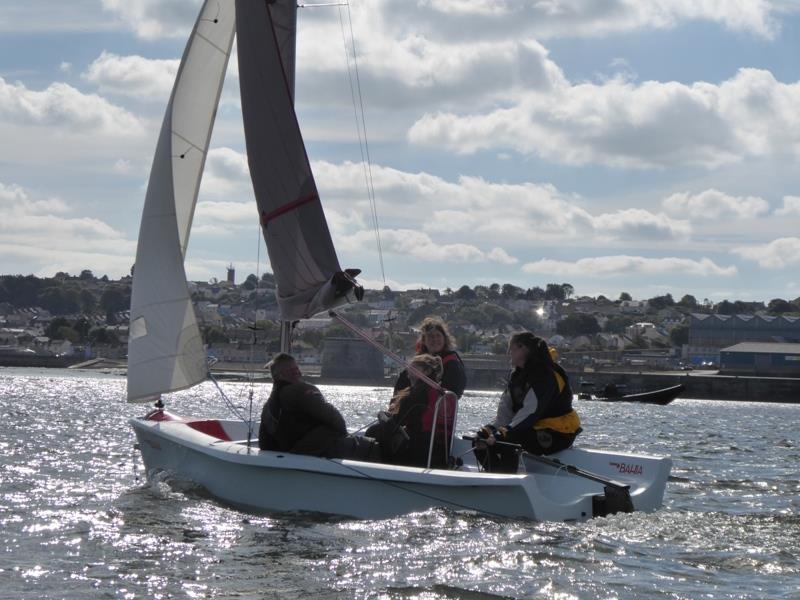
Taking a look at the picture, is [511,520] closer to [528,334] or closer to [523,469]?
[523,469]

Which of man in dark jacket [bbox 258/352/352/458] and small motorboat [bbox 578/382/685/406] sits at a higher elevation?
man in dark jacket [bbox 258/352/352/458]

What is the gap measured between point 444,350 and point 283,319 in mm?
1444

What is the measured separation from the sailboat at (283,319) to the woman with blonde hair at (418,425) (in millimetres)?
303

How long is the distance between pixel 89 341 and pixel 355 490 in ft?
437

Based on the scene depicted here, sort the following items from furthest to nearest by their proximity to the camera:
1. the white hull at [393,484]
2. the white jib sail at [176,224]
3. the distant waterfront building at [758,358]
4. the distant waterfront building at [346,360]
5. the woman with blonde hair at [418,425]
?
1. the distant waterfront building at [758,358]
2. the distant waterfront building at [346,360]
3. the white jib sail at [176,224]
4. the woman with blonde hair at [418,425]
5. the white hull at [393,484]

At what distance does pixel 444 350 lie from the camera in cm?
1073

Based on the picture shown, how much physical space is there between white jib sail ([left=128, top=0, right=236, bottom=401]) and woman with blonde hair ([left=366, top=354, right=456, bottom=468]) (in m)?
2.68

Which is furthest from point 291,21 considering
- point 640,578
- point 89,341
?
point 89,341

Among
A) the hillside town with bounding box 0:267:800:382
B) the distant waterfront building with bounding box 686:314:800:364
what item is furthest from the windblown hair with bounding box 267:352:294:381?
the distant waterfront building with bounding box 686:314:800:364

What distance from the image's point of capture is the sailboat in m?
9.65

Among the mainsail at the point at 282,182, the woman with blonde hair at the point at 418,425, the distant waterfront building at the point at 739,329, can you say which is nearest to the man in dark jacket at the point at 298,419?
the woman with blonde hair at the point at 418,425

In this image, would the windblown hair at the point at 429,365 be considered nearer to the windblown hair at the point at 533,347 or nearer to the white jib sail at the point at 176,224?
the windblown hair at the point at 533,347

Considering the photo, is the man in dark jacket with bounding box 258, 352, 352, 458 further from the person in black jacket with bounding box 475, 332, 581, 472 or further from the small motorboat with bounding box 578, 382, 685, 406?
the small motorboat with bounding box 578, 382, 685, 406

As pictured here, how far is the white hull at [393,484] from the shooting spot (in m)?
9.40
